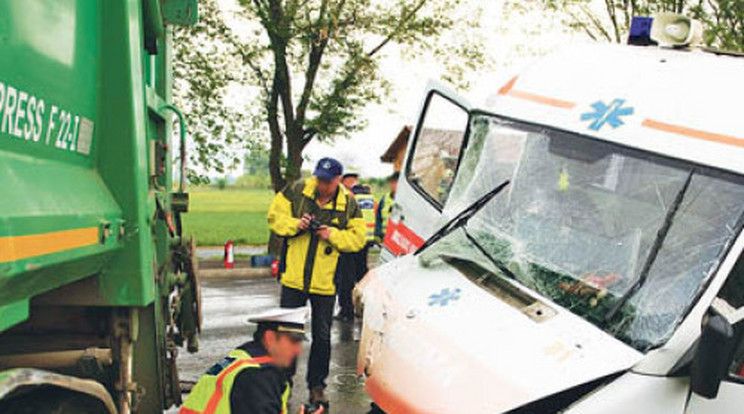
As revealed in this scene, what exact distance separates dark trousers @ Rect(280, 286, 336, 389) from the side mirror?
309 centimetres

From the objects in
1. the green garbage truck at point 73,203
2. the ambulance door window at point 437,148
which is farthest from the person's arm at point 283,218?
the green garbage truck at point 73,203

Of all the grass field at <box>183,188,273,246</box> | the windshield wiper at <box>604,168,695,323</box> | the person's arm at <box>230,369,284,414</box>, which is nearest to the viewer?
the person's arm at <box>230,369,284,414</box>

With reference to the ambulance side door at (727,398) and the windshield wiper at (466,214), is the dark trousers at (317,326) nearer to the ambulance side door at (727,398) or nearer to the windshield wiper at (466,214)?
the windshield wiper at (466,214)

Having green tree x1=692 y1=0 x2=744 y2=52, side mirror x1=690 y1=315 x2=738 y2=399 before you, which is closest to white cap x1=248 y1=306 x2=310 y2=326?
side mirror x1=690 y1=315 x2=738 y2=399

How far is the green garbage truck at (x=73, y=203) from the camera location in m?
1.94

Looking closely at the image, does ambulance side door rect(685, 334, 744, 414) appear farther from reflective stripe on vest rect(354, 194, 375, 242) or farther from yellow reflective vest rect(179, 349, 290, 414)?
reflective stripe on vest rect(354, 194, 375, 242)

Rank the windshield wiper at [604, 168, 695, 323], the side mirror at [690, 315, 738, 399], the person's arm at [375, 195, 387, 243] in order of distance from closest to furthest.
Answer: the side mirror at [690, 315, 738, 399], the windshield wiper at [604, 168, 695, 323], the person's arm at [375, 195, 387, 243]

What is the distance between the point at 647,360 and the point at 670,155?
950 mm

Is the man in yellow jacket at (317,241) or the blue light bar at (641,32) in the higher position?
the blue light bar at (641,32)

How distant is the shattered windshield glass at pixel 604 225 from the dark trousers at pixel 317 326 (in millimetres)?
1657

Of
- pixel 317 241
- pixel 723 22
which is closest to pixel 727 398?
pixel 317 241

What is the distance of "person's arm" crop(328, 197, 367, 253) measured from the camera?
17.0 feet

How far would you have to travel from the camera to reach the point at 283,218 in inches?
206

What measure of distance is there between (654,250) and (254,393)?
1.75 m
